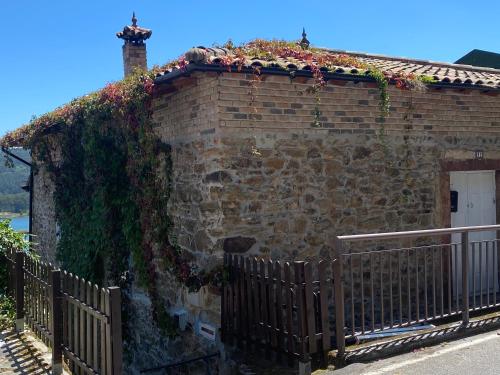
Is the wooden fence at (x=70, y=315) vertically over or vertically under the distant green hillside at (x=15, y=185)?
under

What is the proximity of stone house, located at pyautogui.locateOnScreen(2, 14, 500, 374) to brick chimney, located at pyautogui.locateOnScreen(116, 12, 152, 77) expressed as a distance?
662 cm

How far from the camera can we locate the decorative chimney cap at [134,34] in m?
13.7

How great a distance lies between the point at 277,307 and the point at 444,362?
1772 millimetres

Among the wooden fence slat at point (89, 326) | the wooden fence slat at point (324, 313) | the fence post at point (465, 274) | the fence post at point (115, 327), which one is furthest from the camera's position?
the fence post at point (465, 274)

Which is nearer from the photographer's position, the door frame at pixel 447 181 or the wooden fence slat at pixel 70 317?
the wooden fence slat at pixel 70 317

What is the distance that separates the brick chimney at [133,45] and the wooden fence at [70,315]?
309 inches

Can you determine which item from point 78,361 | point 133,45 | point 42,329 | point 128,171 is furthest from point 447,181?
point 133,45

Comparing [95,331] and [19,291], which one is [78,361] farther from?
[19,291]

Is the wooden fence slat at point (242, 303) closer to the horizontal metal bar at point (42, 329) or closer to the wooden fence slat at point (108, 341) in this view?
the wooden fence slat at point (108, 341)

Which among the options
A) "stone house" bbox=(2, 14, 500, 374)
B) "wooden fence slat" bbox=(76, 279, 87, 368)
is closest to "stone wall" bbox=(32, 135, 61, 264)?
"stone house" bbox=(2, 14, 500, 374)

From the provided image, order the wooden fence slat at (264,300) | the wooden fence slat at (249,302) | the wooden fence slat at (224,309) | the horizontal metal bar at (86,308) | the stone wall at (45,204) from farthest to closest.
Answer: the stone wall at (45,204) → the wooden fence slat at (224,309) → the wooden fence slat at (249,302) → the wooden fence slat at (264,300) → the horizontal metal bar at (86,308)

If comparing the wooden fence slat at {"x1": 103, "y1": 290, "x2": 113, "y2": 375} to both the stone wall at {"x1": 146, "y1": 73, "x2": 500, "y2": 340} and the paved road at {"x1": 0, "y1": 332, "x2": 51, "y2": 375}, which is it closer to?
the paved road at {"x1": 0, "y1": 332, "x2": 51, "y2": 375}

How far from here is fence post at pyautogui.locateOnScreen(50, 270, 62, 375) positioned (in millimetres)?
5484

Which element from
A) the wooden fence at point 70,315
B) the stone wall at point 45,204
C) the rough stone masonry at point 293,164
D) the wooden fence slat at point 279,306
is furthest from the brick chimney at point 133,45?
the wooden fence slat at point 279,306
